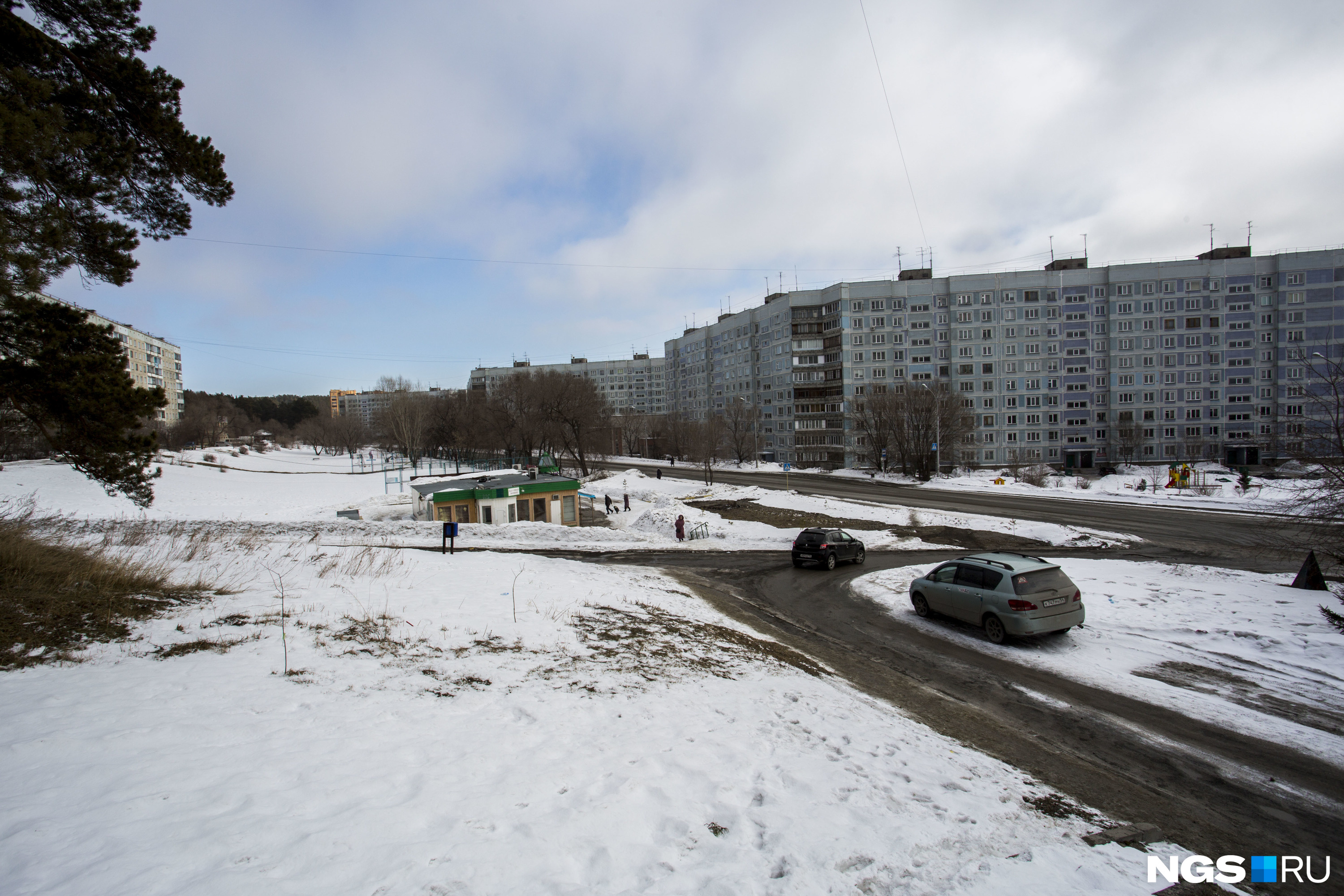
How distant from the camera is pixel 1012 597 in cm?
1125

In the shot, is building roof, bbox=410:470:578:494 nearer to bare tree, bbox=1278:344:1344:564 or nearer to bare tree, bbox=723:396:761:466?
bare tree, bbox=1278:344:1344:564

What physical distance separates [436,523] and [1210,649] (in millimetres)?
27920

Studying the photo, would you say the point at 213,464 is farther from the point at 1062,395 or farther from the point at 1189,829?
the point at 1062,395

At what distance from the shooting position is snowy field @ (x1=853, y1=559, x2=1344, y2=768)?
803cm

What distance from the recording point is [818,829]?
179 inches

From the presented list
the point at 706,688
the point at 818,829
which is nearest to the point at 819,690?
→ the point at 706,688

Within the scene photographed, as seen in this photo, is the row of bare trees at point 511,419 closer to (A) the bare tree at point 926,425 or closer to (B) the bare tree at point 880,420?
(B) the bare tree at point 880,420

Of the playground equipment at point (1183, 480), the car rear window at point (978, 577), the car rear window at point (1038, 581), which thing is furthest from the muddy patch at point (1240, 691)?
the playground equipment at point (1183, 480)

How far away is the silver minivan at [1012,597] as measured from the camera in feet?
36.6

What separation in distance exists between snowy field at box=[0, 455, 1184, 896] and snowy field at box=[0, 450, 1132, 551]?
16.5 metres

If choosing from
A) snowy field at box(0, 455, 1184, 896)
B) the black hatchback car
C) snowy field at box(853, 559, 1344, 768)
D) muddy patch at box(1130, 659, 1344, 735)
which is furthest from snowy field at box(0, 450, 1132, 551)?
snowy field at box(0, 455, 1184, 896)

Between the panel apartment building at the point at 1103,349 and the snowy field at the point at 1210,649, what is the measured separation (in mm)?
58953

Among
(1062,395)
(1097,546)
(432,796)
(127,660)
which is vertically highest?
(1062,395)

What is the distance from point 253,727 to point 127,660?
258cm
